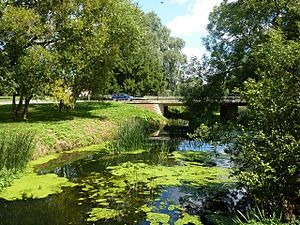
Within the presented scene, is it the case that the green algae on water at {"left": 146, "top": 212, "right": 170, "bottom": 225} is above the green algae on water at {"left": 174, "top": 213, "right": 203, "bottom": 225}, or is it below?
below

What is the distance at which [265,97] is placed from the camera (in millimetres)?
6156

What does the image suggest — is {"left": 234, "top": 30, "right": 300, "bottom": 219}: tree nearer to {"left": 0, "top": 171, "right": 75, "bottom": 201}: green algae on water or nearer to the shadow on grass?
{"left": 0, "top": 171, "right": 75, "bottom": 201}: green algae on water

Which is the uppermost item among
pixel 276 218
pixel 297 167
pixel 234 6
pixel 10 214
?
pixel 234 6

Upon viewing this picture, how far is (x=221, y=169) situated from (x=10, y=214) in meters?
7.20

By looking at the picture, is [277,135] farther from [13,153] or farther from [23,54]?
[23,54]

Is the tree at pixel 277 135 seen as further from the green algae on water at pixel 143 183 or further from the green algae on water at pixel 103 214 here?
the green algae on water at pixel 103 214

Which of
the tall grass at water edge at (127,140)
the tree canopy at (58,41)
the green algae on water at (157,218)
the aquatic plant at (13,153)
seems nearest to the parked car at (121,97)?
the tree canopy at (58,41)

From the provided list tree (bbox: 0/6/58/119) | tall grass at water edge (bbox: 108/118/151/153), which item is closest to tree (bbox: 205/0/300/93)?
tall grass at water edge (bbox: 108/118/151/153)

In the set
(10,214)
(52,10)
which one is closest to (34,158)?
(10,214)

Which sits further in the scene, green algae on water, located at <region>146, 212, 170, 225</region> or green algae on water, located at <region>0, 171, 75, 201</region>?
green algae on water, located at <region>0, 171, 75, 201</region>

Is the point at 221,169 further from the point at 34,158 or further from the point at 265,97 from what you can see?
the point at 34,158

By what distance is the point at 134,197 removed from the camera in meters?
8.56

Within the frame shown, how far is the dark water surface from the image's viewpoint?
23.6ft

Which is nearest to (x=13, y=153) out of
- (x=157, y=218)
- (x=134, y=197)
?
(x=134, y=197)
